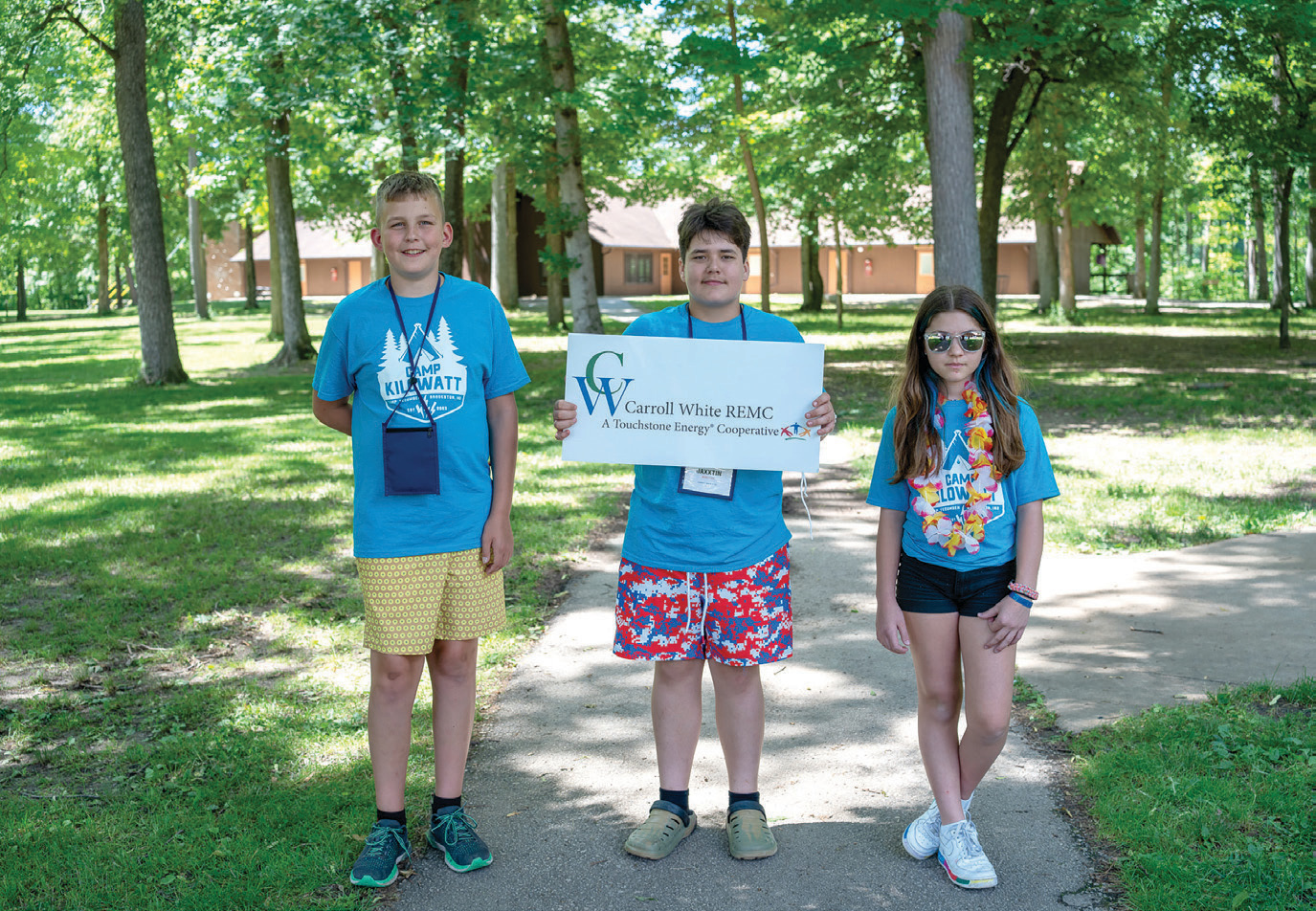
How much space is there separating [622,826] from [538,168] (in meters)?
18.5

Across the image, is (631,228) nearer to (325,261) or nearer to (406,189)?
(325,261)

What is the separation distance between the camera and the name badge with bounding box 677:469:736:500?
3.44 meters

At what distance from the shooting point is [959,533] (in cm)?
322

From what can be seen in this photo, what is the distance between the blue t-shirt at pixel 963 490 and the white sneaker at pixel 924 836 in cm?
89

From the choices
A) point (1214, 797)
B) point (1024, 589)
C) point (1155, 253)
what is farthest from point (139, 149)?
point (1155, 253)

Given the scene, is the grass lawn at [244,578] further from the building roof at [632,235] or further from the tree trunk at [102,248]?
the building roof at [632,235]

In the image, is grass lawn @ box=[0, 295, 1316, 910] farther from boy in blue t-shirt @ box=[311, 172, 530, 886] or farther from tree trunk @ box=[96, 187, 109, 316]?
tree trunk @ box=[96, 187, 109, 316]

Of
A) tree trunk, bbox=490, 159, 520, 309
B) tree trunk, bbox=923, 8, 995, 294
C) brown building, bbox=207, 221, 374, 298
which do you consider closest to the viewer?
tree trunk, bbox=923, 8, 995, 294

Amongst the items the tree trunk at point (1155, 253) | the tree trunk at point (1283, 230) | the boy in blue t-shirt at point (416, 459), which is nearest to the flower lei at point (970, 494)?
the boy in blue t-shirt at point (416, 459)

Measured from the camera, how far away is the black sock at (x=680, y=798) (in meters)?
3.63

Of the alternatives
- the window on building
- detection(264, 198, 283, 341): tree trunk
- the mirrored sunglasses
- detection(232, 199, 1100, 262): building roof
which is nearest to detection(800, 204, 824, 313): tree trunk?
detection(232, 199, 1100, 262): building roof

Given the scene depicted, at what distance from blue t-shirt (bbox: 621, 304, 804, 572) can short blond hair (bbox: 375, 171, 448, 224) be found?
0.75m

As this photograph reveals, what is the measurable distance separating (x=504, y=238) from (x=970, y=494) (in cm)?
3717

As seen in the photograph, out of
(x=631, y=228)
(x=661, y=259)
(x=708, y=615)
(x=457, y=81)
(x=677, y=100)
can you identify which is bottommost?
(x=708, y=615)
